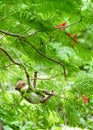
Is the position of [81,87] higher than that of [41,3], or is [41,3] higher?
[41,3]

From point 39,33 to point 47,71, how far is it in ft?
0.62

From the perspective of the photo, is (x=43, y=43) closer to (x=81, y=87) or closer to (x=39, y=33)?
(x=39, y=33)

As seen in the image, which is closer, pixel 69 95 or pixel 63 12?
pixel 63 12

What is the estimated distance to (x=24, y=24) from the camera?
101 centimetres

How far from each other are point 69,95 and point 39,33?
19 cm

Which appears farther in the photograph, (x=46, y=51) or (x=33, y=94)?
(x=46, y=51)

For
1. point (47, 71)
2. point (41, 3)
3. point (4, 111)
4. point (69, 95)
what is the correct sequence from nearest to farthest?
point (41, 3) → point (69, 95) → point (4, 111) → point (47, 71)

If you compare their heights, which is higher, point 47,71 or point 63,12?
point 63,12

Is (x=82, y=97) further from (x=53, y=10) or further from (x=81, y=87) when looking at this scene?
(x=53, y=10)

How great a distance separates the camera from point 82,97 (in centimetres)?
101

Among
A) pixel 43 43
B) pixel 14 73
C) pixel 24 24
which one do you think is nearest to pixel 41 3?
pixel 24 24

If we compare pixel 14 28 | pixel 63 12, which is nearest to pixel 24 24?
pixel 14 28

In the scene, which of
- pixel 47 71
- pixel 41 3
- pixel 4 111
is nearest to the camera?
pixel 41 3

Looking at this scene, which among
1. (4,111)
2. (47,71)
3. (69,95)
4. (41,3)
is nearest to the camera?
(41,3)
